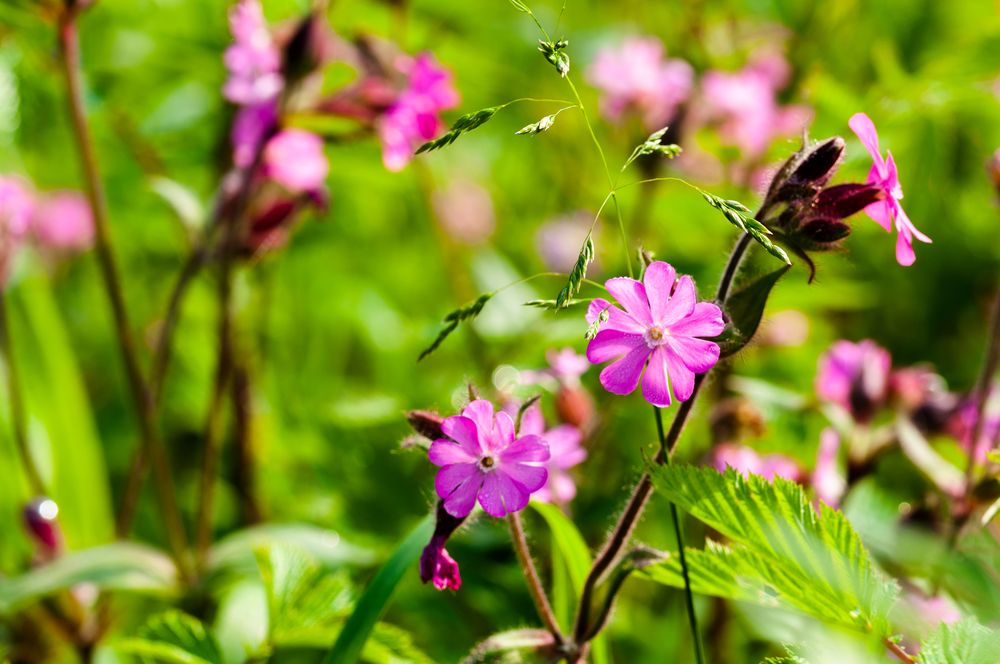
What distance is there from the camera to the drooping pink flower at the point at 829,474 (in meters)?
1.26

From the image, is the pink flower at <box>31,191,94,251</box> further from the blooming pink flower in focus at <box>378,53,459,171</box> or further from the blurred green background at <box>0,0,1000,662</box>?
the blooming pink flower in focus at <box>378,53,459,171</box>

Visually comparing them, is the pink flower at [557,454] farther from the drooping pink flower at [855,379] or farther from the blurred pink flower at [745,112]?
the blurred pink flower at [745,112]

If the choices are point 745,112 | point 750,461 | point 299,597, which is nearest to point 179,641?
point 299,597

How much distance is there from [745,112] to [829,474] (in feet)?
2.50

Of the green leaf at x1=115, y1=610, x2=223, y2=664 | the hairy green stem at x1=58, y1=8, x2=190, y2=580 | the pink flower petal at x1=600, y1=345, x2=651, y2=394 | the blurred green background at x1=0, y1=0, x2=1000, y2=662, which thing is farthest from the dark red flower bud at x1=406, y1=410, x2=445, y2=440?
the hairy green stem at x1=58, y1=8, x2=190, y2=580

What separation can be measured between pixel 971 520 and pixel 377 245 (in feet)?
5.45

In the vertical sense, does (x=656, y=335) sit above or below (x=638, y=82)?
above

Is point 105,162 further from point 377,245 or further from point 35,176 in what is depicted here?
point 377,245

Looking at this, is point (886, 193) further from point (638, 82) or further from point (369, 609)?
point (638, 82)

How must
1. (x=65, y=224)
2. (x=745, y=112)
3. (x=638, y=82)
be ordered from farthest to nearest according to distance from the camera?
(x=65, y=224) → (x=638, y=82) → (x=745, y=112)

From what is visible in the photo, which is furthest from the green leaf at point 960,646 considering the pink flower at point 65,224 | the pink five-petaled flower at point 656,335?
the pink flower at point 65,224

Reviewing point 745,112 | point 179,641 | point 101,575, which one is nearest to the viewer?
point 179,641

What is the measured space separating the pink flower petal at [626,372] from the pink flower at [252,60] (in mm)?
850

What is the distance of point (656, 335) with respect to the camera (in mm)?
675
